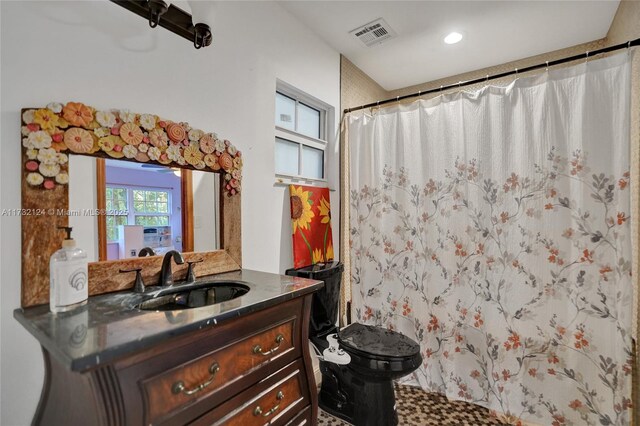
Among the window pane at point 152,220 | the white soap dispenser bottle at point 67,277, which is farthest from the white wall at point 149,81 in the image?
the window pane at point 152,220

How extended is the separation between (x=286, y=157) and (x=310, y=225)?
1.63ft

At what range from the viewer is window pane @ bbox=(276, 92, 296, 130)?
77.4 inches

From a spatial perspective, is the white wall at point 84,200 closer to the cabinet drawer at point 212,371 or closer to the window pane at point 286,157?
the cabinet drawer at point 212,371

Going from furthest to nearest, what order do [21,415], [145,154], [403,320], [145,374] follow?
[403,320] < [145,154] < [21,415] < [145,374]

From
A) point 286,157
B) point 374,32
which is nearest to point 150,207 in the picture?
point 286,157

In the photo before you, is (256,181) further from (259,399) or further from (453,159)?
(453,159)

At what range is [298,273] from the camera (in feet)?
5.92

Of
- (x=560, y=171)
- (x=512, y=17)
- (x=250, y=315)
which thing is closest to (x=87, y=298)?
(x=250, y=315)

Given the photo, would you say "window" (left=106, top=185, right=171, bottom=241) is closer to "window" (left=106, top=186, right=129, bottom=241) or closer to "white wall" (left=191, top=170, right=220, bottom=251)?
"window" (left=106, top=186, right=129, bottom=241)

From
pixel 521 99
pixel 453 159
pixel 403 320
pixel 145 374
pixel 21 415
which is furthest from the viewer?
pixel 403 320

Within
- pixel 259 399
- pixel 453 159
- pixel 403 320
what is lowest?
pixel 403 320

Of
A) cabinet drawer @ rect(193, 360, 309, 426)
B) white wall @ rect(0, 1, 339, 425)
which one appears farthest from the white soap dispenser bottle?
cabinet drawer @ rect(193, 360, 309, 426)

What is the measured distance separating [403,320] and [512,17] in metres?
2.19

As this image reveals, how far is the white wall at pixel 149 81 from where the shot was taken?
0.91 meters
